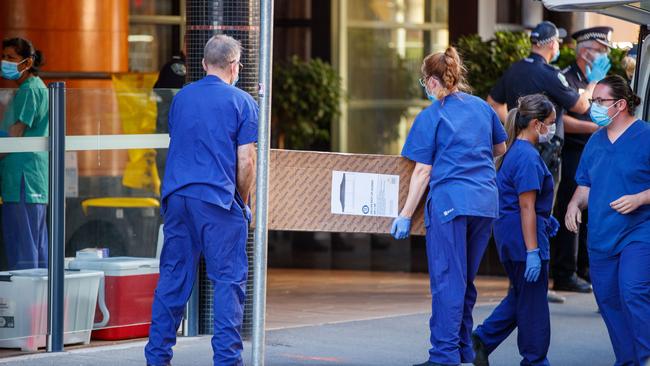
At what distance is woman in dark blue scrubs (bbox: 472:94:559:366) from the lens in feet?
24.8

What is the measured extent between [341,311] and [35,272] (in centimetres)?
296

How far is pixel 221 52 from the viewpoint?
712 centimetres

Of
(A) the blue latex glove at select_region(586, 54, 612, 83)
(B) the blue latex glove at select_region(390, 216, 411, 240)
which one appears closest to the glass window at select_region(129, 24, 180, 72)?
(A) the blue latex glove at select_region(586, 54, 612, 83)

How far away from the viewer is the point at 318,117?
1491 cm

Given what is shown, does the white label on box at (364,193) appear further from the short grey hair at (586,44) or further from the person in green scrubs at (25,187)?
the short grey hair at (586,44)

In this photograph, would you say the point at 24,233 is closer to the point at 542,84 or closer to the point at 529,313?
the point at 529,313

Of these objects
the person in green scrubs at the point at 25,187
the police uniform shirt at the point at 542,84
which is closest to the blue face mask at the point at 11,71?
the person in green scrubs at the point at 25,187

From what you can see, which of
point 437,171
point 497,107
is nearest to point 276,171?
point 437,171

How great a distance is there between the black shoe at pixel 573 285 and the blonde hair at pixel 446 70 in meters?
4.28

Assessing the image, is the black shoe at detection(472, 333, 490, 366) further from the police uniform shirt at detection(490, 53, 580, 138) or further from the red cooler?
the police uniform shirt at detection(490, 53, 580, 138)

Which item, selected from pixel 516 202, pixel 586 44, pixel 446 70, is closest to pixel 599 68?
pixel 586 44

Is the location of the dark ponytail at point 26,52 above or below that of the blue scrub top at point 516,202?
above

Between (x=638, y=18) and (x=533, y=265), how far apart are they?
1.51 meters

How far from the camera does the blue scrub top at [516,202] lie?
761 centimetres
